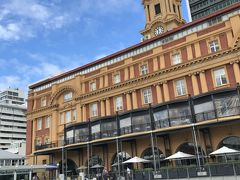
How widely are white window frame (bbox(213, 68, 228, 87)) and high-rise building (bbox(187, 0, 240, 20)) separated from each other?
56.9 meters

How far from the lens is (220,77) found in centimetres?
3225

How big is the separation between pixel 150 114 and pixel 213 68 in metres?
9.13

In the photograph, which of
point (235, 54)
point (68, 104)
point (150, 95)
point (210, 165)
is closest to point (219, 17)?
point (235, 54)

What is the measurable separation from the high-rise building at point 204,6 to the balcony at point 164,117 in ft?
204

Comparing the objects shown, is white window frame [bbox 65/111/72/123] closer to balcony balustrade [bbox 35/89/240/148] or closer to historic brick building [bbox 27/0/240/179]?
historic brick building [bbox 27/0/240/179]

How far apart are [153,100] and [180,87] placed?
3.97 metres

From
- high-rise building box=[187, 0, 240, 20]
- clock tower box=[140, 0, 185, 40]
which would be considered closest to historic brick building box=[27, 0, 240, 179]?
clock tower box=[140, 0, 185, 40]

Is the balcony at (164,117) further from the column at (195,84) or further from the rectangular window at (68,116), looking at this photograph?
the rectangular window at (68,116)

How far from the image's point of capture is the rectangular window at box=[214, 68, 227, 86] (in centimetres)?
3197

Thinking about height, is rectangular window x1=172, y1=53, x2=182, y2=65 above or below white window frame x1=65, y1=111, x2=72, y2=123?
above

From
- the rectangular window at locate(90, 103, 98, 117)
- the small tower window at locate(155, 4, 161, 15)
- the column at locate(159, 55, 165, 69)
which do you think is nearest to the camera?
the column at locate(159, 55, 165, 69)

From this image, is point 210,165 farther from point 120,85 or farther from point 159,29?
point 159,29

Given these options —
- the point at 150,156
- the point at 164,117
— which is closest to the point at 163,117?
the point at 164,117

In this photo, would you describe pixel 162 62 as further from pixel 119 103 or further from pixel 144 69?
pixel 119 103
